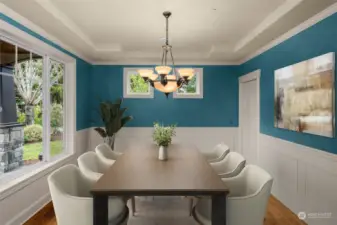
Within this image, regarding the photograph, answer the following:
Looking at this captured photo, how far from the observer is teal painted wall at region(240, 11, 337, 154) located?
2.89 metres

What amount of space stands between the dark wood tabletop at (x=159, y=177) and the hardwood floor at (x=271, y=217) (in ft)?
3.90

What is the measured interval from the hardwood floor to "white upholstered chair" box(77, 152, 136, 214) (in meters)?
0.84

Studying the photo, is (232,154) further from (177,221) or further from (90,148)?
(90,148)

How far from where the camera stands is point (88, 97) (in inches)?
245

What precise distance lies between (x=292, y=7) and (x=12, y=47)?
317 cm

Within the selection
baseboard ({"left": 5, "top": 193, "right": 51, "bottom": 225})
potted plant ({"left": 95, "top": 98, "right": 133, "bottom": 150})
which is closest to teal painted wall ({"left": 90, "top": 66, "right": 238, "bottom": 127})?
potted plant ({"left": 95, "top": 98, "right": 133, "bottom": 150})

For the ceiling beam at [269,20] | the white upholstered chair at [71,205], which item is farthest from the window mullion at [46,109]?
the ceiling beam at [269,20]

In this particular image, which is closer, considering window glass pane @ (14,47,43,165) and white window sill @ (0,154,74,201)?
white window sill @ (0,154,74,201)

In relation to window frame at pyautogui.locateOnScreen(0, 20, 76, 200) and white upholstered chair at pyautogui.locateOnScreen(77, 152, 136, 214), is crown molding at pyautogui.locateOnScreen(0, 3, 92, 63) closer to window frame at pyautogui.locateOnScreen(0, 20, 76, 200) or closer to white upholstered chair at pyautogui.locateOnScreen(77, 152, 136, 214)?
window frame at pyautogui.locateOnScreen(0, 20, 76, 200)

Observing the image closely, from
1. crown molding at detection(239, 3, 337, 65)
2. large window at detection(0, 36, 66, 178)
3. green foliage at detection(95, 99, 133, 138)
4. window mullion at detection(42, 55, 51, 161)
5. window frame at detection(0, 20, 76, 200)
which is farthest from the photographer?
green foliage at detection(95, 99, 133, 138)

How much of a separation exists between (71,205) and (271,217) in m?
2.54

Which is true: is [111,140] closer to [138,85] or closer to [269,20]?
[138,85]

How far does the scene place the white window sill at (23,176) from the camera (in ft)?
9.67

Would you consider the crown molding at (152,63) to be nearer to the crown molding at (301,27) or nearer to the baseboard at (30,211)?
the crown molding at (301,27)
